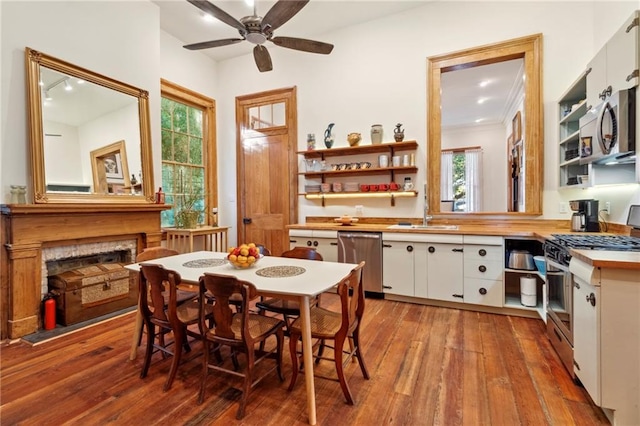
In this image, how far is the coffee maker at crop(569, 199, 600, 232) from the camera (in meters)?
2.86

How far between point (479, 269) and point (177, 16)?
4.84m

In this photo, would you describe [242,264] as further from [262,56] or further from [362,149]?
[362,149]

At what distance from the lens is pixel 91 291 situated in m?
3.15

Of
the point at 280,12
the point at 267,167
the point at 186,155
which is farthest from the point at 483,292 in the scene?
the point at 186,155

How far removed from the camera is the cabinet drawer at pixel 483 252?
10.5ft

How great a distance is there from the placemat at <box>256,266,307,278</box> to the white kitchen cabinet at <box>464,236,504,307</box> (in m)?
2.02

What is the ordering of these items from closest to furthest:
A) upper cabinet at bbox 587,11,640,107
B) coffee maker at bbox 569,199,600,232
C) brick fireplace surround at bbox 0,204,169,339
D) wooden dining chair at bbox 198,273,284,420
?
wooden dining chair at bbox 198,273,284,420
upper cabinet at bbox 587,11,640,107
brick fireplace surround at bbox 0,204,169,339
coffee maker at bbox 569,199,600,232

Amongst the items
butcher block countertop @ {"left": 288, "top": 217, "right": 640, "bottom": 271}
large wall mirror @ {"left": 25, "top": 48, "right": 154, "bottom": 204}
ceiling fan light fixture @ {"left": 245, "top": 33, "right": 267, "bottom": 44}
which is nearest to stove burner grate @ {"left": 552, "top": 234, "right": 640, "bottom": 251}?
butcher block countertop @ {"left": 288, "top": 217, "right": 640, "bottom": 271}

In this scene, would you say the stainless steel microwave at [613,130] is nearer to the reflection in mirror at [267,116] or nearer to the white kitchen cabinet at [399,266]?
the white kitchen cabinet at [399,266]

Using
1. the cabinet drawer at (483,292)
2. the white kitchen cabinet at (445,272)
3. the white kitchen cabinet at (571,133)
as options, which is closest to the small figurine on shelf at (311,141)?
the white kitchen cabinet at (445,272)

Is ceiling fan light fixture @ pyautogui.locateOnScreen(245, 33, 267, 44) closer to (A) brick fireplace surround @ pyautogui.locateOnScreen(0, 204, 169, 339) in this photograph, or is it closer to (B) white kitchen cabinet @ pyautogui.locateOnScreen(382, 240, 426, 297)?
(A) brick fireplace surround @ pyautogui.locateOnScreen(0, 204, 169, 339)

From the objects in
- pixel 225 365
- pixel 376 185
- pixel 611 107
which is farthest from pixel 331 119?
pixel 225 365

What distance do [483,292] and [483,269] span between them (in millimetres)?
240

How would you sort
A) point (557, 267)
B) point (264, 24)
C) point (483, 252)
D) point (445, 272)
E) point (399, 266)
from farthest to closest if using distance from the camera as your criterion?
point (399, 266) < point (445, 272) < point (483, 252) < point (264, 24) < point (557, 267)
